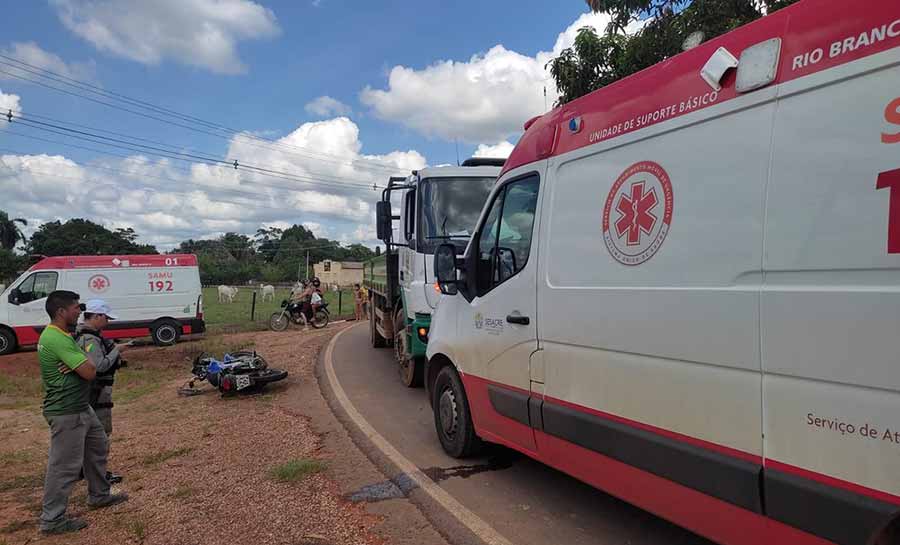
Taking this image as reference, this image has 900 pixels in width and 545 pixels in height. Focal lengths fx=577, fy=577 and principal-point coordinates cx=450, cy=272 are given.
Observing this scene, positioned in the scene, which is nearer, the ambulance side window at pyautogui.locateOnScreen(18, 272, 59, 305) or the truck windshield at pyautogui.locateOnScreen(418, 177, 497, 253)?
the truck windshield at pyautogui.locateOnScreen(418, 177, 497, 253)

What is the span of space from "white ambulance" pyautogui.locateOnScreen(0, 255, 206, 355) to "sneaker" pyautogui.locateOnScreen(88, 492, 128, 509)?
13.2 meters

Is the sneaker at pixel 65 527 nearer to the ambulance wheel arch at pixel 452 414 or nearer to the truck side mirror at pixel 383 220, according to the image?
the ambulance wheel arch at pixel 452 414

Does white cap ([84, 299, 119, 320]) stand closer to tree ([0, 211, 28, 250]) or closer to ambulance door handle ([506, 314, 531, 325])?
ambulance door handle ([506, 314, 531, 325])

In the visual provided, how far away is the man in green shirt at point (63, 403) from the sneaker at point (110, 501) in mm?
256

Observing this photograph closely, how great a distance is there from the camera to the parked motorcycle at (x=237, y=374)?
842 cm

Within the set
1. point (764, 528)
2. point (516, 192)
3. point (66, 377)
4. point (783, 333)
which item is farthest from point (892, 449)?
point (66, 377)

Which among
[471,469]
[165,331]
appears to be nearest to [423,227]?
[471,469]

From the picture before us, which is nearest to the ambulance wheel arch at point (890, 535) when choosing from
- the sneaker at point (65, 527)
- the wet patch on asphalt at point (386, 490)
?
the wet patch on asphalt at point (386, 490)

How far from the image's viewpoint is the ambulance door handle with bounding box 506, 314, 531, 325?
3.94 metres

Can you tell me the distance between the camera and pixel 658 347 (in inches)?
113

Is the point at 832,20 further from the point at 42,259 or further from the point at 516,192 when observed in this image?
the point at 42,259

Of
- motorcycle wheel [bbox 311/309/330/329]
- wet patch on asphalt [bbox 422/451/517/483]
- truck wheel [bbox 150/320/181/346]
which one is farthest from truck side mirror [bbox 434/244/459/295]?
motorcycle wheel [bbox 311/309/330/329]

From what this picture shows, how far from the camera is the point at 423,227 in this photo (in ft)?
26.5

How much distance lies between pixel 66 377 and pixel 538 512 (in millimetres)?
3621
